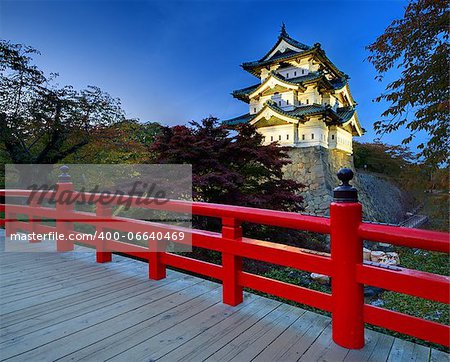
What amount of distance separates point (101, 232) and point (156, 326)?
1599 millimetres

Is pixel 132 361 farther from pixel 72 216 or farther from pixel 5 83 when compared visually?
pixel 5 83

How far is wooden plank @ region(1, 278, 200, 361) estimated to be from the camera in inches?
64.4

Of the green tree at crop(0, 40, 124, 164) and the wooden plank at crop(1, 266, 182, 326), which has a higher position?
the green tree at crop(0, 40, 124, 164)

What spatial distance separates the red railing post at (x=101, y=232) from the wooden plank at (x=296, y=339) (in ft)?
7.07

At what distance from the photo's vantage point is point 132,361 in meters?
1.49

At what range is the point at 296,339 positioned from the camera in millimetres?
1689

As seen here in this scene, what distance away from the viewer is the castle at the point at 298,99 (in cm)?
1500

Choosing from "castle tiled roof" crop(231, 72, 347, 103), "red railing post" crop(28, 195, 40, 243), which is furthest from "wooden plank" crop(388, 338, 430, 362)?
"castle tiled roof" crop(231, 72, 347, 103)

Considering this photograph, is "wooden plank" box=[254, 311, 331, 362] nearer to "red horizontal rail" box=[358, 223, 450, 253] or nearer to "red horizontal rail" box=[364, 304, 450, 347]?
"red horizontal rail" box=[364, 304, 450, 347]

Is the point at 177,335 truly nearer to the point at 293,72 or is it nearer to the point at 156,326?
the point at 156,326

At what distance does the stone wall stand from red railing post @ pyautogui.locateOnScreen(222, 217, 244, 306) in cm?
922

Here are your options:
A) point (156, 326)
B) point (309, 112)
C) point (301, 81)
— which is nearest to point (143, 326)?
point (156, 326)

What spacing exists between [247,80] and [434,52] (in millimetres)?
46079

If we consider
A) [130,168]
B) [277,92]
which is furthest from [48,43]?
[277,92]
